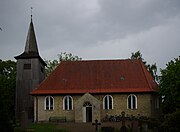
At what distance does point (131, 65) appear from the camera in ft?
164

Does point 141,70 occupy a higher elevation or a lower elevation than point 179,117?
higher

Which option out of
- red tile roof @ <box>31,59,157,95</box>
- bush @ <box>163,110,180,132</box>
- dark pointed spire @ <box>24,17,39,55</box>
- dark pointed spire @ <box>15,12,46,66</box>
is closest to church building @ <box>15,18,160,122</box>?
red tile roof @ <box>31,59,157,95</box>

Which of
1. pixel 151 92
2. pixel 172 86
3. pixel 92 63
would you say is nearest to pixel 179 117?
pixel 172 86

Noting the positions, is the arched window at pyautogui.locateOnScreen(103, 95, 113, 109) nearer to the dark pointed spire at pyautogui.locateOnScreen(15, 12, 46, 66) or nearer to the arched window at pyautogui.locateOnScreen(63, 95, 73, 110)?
the arched window at pyautogui.locateOnScreen(63, 95, 73, 110)

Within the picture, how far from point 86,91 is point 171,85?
10873 mm

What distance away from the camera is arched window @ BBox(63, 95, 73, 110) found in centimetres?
4716

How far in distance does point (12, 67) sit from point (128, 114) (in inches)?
1267

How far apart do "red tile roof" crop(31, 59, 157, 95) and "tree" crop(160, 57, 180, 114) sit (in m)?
3.03

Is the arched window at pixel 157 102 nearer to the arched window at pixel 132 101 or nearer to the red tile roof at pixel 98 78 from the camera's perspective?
the red tile roof at pixel 98 78

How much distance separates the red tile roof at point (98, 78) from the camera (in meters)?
46.8

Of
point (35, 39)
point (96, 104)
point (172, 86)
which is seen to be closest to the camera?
point (172, 86)

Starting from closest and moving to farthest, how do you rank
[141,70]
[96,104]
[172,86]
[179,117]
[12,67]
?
[179,117] < [172,86] < [96,104] < [141,70] < [12,67]

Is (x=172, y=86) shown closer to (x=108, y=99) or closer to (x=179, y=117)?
(x=108, y=99)

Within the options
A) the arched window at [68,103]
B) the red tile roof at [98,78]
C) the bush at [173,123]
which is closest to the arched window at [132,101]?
the red tile roof at [98,78]
